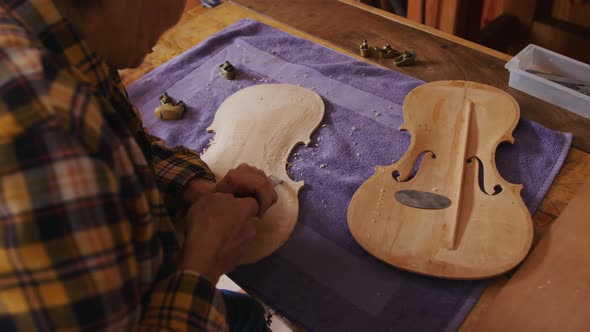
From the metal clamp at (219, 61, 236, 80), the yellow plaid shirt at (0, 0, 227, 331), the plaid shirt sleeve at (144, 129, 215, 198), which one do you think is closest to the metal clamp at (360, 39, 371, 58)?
the metal clamp at (219, 61, 236, 80)

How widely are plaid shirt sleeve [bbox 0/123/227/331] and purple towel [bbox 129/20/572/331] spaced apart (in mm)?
353

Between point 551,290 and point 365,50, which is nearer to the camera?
point 551,290

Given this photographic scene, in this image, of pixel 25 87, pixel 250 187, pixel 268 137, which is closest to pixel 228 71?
pixel 268 137

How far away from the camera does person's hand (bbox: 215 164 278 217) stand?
854mm

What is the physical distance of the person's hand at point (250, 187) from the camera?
854 mm

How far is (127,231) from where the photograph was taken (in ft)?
1.62

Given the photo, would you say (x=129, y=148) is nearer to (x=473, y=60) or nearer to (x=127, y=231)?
(x=127, y=231)

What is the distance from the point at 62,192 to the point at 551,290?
678 millimetres

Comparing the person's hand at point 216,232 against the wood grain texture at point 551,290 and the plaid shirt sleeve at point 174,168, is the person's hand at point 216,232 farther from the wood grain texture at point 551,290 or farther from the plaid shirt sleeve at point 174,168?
the wood grain texture at point 551,290

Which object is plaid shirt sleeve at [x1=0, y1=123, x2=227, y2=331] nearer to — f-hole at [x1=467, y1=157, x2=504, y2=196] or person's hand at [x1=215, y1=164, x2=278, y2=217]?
person's hand at [x1=215, y1=164, x2=278, y2=217]

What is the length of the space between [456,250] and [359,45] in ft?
2.40

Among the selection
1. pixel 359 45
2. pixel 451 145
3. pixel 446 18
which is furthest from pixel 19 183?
pixel 446 18

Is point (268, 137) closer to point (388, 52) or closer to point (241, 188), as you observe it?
point (241, 188)

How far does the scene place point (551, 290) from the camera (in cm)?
73
